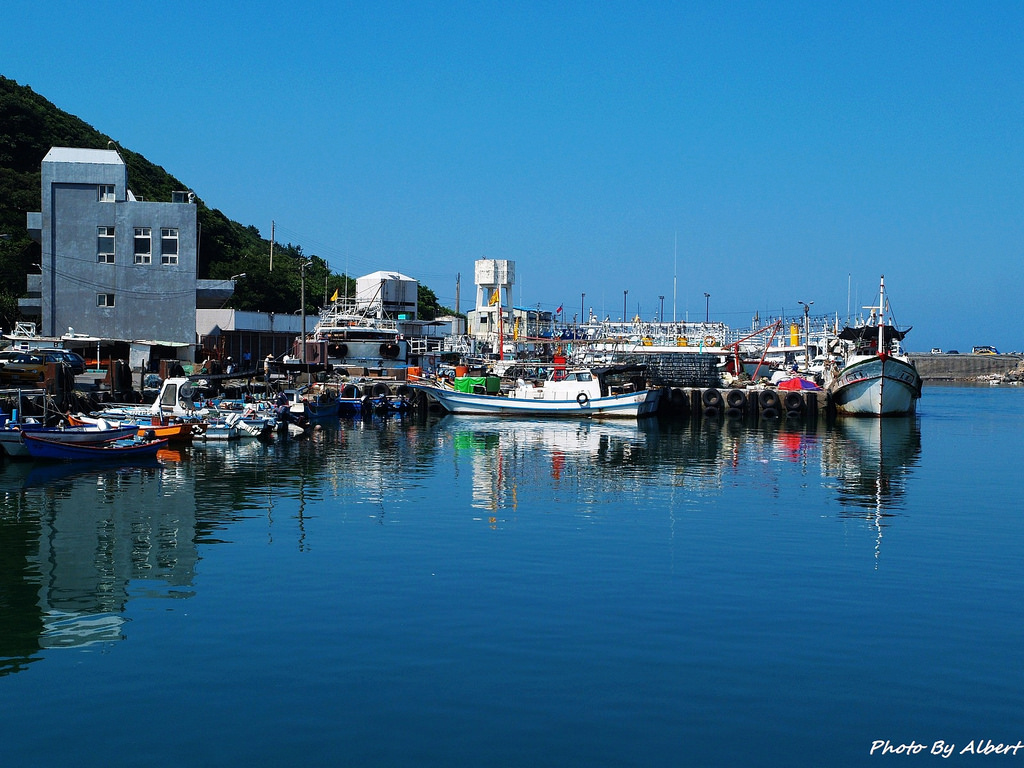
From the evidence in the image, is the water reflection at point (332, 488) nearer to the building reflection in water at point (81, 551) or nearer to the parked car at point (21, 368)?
the building reflection in water at point (81, 551)

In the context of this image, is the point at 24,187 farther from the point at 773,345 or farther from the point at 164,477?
the point at 773,345

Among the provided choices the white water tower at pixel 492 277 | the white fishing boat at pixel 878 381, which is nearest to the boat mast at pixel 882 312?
the white fishing boat at pixel 878 381

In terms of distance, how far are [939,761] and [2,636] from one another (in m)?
13.5

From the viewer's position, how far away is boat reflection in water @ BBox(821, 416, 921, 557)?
30344 mm

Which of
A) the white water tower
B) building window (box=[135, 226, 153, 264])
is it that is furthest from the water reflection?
the white water tower

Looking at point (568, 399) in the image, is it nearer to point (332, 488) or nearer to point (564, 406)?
point (564, 406)

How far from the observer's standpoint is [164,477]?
34.1m

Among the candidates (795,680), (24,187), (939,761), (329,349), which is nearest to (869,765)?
(939,761)

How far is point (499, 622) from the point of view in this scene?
16.5 meters

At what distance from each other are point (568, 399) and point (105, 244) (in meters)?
30.5

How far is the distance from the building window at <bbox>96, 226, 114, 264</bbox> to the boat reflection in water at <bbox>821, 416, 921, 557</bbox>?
43889 mm

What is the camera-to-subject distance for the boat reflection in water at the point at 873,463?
30344mm

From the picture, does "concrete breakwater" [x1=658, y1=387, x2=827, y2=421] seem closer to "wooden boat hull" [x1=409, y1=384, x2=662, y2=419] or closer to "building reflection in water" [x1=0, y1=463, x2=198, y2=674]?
"wooden boat hull" [x1=409, y1=384, x2=662, y2=419]

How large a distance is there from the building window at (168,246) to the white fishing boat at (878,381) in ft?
148
